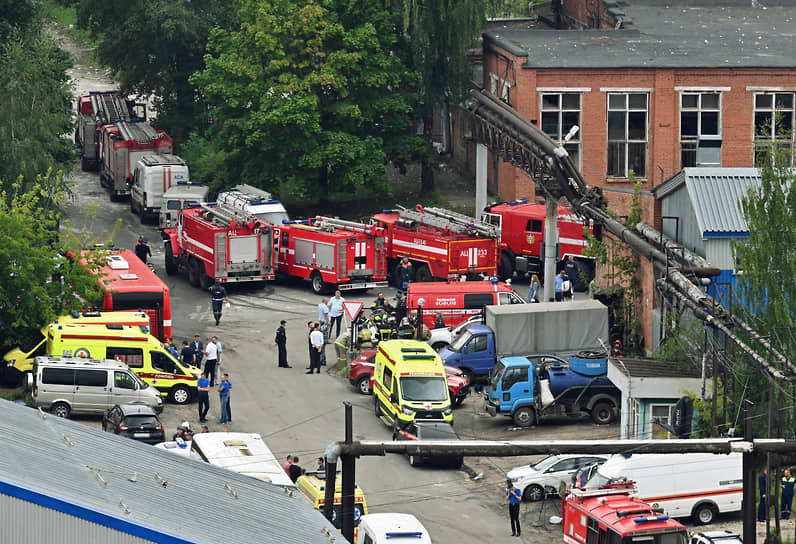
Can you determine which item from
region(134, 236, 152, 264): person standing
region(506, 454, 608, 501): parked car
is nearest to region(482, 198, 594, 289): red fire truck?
region(134, 236, 152, 264): person standing

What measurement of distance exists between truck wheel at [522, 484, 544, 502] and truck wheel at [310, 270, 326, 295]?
19975mm

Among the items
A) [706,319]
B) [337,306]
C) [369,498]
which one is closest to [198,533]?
[369,498]

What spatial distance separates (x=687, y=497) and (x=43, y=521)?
1743 centimetres

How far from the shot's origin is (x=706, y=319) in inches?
1420

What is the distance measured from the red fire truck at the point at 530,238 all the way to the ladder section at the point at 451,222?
1.43 m

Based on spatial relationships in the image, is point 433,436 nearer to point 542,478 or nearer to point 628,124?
point 542,478

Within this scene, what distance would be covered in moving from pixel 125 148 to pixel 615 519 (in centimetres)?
4163

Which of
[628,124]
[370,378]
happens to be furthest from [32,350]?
[628,124]

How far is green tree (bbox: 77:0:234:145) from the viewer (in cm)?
6838

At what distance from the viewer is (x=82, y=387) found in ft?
131

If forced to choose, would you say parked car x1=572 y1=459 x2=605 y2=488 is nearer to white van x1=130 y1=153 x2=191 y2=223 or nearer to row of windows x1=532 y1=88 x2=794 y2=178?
row of windows x1=532 y1=88 x2=794 y2=178

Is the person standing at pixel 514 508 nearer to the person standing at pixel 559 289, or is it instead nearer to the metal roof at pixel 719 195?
the metal roof at pixel 719 195

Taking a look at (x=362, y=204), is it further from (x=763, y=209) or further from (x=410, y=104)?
(x=763, y=209)

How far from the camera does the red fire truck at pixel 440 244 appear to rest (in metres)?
52.8
